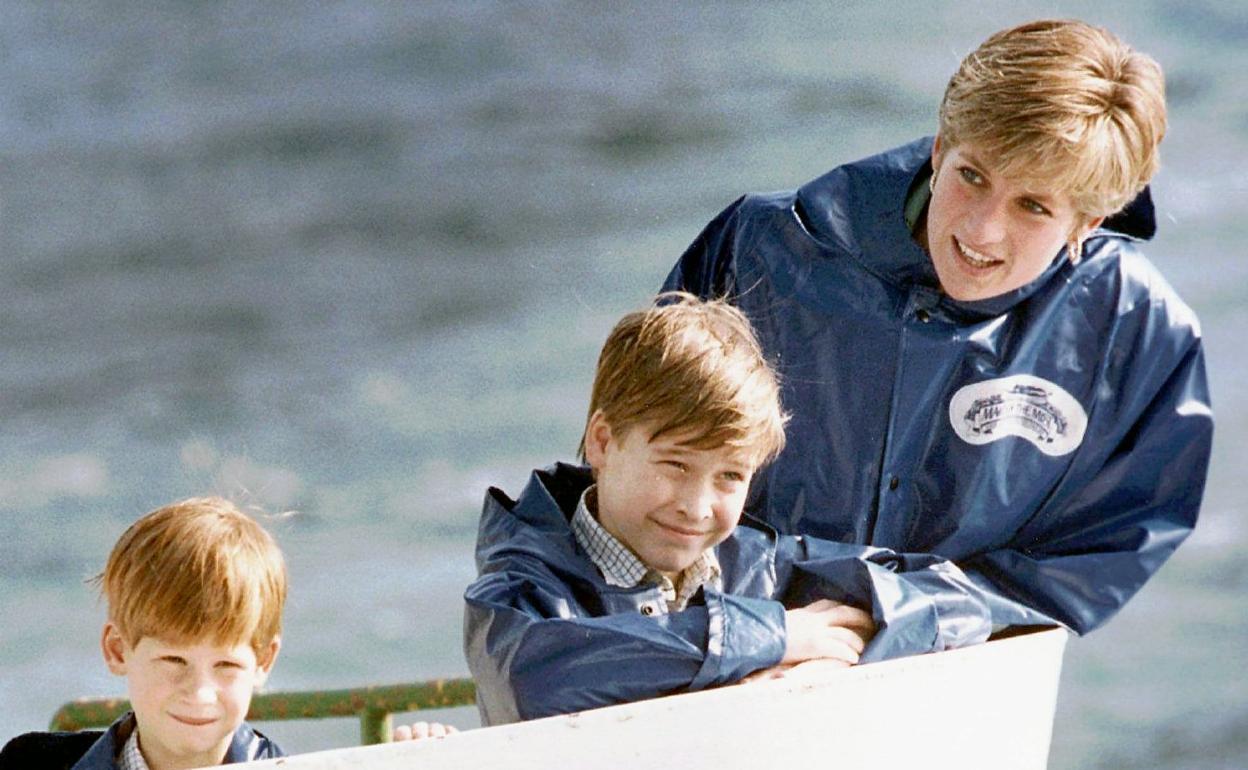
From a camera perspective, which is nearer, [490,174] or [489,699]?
[489,699]

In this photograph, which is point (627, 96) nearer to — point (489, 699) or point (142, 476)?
point (142, 476)

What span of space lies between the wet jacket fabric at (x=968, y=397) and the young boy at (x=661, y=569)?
300 mm

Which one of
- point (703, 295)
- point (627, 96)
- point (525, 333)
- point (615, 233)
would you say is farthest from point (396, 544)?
point (703, 295)

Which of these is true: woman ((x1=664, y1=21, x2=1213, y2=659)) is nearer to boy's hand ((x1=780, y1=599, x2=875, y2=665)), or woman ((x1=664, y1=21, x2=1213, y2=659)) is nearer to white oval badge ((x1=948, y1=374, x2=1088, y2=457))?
white oval badge ((x1=948, y1=374, x2=1088, y2=457))

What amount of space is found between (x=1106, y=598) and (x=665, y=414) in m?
0.75

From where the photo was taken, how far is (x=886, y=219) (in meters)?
2.78

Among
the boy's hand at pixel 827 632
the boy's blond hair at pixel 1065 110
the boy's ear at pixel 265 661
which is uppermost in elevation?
the boy's blond hair at pixel 1065 110

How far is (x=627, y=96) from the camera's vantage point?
10180mm

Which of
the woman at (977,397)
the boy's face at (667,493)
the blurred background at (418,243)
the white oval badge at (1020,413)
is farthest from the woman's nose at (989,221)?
the blurred background at (418,243)

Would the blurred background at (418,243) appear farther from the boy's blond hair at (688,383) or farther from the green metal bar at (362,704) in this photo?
the boy's blond hair at (688,383)

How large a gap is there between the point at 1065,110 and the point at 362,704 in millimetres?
1463

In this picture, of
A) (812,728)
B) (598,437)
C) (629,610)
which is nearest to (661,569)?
(629,610)

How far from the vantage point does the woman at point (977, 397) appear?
9.09ft

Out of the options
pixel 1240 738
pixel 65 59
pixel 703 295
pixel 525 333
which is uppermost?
pixel 65 59
